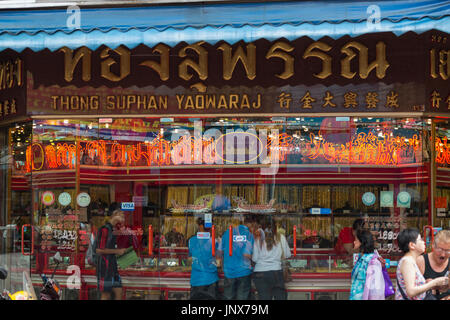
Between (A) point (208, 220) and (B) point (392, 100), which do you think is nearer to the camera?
(B) point (392, 100)

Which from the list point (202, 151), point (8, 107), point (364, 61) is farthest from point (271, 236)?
point (8, 107)

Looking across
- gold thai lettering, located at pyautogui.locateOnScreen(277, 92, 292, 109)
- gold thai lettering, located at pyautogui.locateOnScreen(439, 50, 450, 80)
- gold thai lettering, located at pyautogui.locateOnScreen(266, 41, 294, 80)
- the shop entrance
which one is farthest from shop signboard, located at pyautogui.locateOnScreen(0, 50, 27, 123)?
gold thai lettering, located at pyautogui.locateOnScreen(439, 50, 450, 80)

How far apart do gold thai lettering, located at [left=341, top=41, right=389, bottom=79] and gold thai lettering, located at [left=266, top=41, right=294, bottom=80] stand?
2.41 ft

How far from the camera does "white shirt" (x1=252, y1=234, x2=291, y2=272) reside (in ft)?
29.5

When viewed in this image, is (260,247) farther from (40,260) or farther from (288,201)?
(40,260)

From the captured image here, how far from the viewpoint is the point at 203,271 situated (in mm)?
9102

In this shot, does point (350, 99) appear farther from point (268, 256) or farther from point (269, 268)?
point (269, 268)

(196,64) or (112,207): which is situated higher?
(196,64)

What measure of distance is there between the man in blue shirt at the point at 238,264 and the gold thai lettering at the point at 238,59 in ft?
7.56

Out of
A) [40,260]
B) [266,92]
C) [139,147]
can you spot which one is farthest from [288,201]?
[40,260]

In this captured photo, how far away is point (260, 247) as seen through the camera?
9.06 m

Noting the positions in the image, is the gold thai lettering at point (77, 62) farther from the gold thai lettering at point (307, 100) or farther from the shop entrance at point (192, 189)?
the gold thai lettering at point (307, 100)

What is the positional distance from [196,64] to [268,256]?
118 inches

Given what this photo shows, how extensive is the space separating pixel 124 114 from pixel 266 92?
2.17 m
